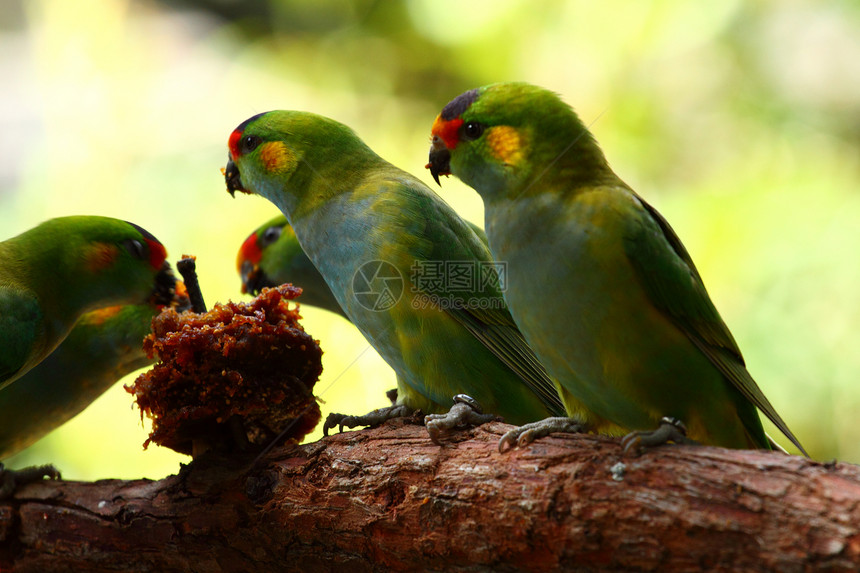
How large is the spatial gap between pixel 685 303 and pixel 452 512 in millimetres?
821

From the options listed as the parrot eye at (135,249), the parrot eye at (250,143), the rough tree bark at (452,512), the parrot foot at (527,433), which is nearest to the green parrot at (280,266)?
the parrot eye at (135,249)

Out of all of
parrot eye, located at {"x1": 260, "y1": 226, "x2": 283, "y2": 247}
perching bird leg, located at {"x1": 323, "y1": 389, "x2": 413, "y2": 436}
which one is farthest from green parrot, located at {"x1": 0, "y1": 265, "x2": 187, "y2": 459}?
perching bird leg, located at {"x1": 323, "y1": 389, "x2": 413, "y2": 436}

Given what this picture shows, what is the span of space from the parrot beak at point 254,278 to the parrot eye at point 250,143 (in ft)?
3.37

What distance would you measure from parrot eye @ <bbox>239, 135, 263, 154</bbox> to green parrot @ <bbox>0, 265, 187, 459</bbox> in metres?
0.65

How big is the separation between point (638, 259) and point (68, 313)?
219cm

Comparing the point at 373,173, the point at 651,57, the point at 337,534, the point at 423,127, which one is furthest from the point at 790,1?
the point at 337,534

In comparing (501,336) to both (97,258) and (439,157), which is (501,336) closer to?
(439,157)

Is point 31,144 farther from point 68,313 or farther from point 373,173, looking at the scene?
point 373,173

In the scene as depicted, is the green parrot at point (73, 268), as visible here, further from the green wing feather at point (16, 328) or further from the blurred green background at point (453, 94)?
the blurred green background at point (453, 94)

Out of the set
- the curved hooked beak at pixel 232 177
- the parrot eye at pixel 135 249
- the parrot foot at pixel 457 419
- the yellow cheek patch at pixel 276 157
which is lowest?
the parrot foot at pixel 457 419

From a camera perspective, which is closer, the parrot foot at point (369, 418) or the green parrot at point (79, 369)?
the parrot foot at point (369, 418)

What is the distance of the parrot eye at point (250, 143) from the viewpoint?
8.88ft

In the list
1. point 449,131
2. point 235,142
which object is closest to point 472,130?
point 449,131

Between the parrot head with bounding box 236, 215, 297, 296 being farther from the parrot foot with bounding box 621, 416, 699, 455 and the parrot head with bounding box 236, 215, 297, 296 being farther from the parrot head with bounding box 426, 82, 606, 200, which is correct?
the parrot foot with bounding box 621, 416, 699, 455
